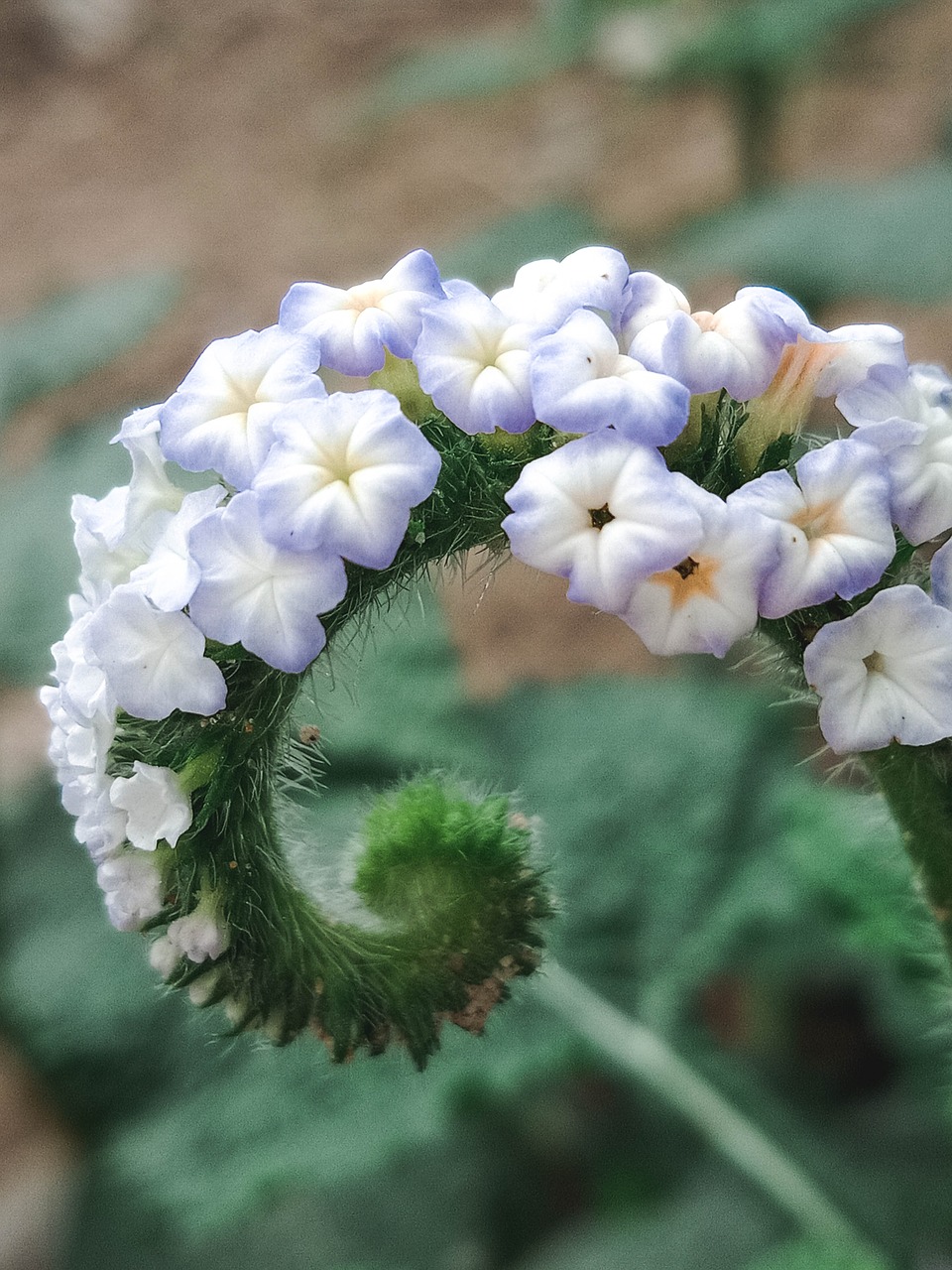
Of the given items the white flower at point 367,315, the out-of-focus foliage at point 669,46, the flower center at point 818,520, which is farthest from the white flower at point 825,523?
the out-of-focus foliage at point 669,46

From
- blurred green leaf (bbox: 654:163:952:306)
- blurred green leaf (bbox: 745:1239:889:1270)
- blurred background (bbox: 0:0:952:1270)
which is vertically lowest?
blurred green leaf (bbox: 745:1239:889:1270)

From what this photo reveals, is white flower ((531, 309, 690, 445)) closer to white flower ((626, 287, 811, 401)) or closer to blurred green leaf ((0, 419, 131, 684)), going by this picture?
white flower ((626, 287, 811, 401))

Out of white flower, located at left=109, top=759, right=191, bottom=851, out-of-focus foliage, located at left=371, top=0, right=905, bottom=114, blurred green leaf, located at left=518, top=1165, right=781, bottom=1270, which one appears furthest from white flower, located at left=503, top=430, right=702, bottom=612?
out-of-focus foliage, located at left=371, top=0, right=905, bottom=114

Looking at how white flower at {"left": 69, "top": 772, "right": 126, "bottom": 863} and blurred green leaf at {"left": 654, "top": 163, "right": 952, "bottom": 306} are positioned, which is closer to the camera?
white flower at {"left": 69, "top": 772, "right": 126, "bottom": 863}

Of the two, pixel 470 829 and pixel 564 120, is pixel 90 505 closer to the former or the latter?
pixel 470 829

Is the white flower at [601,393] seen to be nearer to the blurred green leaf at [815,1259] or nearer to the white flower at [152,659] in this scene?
the white flower at [152,659]

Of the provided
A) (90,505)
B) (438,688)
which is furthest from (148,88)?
(90,505)
